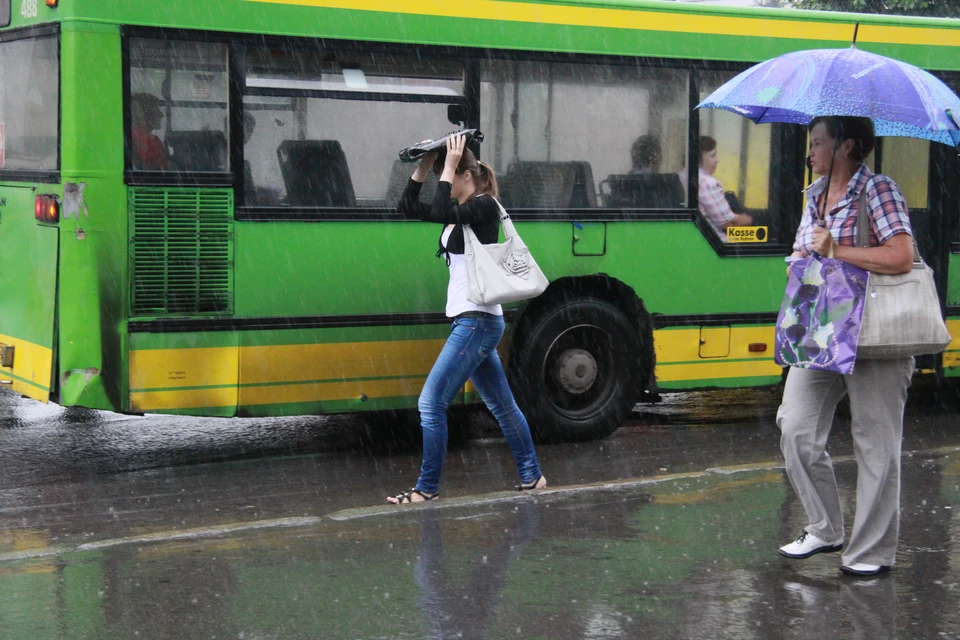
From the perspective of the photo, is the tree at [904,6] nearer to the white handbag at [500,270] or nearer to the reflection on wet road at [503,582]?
the white handbag at [500,270]

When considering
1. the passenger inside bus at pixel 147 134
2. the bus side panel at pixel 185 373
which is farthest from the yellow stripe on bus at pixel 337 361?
the passenger inside bus at pixel 147 134

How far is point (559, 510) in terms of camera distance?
6574mm

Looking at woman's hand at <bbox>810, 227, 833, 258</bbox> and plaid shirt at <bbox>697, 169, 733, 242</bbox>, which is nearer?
woman's hand at <bbox>810, 227, 833, 258</bbox>

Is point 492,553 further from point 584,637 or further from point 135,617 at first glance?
point 135,617

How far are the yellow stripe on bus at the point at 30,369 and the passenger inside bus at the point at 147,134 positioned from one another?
3.78 feet

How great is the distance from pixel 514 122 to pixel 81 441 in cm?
341

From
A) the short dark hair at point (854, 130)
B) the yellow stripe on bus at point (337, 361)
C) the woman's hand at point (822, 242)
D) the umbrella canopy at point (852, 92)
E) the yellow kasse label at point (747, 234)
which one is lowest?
the yellow stripe on bus at point (337, 361)

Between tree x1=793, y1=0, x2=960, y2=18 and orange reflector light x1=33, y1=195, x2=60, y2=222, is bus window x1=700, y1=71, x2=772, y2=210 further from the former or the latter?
tree x1=793, y1=0, x2=960, y2=18

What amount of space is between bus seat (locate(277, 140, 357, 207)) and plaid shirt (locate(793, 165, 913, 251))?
3.35m

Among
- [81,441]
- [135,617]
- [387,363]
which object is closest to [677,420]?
[387,363]

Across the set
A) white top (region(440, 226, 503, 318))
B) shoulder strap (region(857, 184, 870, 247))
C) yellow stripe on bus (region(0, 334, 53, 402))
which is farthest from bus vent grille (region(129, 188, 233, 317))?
shoulder strap (region(857, 184, 870, 247))

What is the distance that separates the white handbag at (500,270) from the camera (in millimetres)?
6641

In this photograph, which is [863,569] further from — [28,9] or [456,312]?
[28,9]

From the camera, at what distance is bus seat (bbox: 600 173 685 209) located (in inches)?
347
